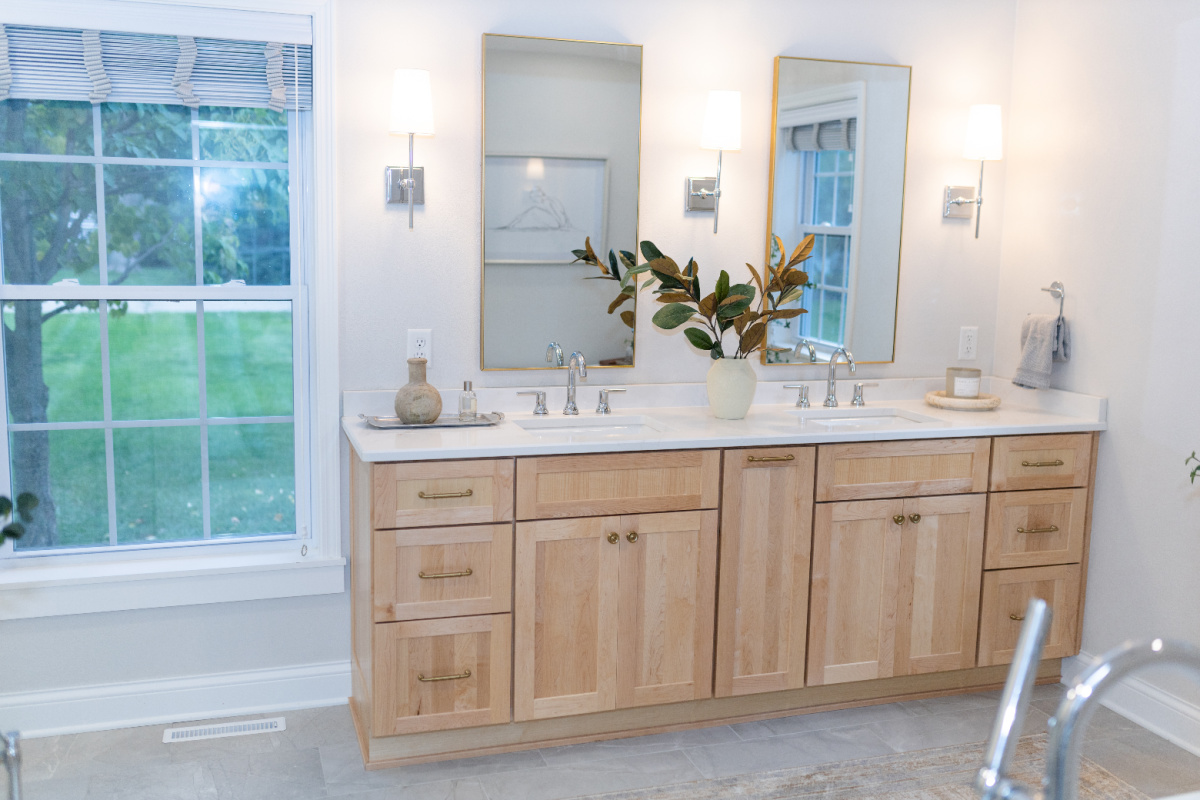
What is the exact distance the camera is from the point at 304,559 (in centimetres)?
298

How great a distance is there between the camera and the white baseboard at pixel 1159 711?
9.36 feet

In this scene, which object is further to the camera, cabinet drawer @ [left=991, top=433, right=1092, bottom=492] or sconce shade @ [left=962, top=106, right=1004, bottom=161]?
sconce shade @ [left=962, top=106, right=1004, bottom=161]

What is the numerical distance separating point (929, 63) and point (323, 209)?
2040 millimetres

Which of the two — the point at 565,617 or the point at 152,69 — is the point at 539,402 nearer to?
the point at 565,617

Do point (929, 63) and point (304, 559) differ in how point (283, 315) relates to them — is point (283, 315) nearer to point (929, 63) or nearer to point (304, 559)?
point (304, 559)

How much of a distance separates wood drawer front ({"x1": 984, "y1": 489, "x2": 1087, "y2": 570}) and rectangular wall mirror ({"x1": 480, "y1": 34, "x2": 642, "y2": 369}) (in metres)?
1.32

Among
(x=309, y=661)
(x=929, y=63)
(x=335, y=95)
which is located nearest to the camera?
(x=335, y=95)

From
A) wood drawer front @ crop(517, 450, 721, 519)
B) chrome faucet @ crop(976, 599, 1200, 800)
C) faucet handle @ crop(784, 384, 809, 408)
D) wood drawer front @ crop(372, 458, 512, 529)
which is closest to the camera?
chrome faucet @ crop(976, 599, 1200, 800)

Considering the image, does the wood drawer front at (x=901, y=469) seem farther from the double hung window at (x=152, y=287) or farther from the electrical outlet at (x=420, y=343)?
the double hung window at (x=152, y=287)

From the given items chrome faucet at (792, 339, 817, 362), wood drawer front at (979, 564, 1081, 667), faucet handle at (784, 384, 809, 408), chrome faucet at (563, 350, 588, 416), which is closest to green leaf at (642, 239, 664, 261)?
chrome faucet at (563, 350, 588, 416)

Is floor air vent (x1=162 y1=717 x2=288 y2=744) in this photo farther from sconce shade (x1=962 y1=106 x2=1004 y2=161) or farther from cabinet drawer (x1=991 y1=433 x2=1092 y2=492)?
sconce shade (x1=962 y1=106 x2=1004 y2=161)

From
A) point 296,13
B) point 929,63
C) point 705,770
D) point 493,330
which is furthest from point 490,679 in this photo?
point 929,63

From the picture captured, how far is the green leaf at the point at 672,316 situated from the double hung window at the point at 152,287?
105 centimetres

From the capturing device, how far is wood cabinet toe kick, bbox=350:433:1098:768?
2582 millimetres
